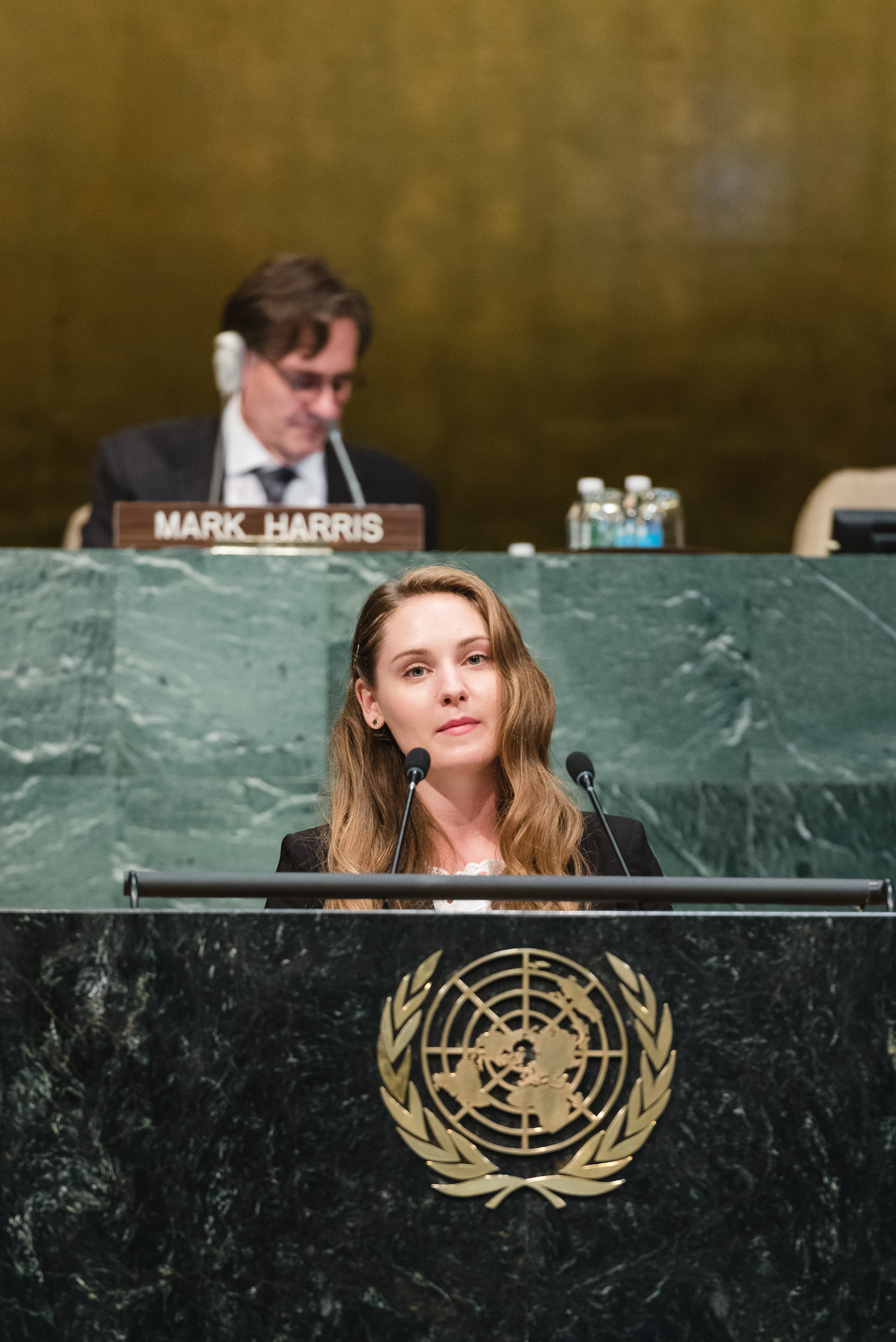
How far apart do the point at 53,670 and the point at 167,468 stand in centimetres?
106

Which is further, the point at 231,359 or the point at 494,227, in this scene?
the point at 494,227

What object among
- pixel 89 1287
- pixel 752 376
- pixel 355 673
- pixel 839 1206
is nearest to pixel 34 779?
pixel 355 673

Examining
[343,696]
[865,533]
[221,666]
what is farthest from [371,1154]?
[865,533]

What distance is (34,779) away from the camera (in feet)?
9.37

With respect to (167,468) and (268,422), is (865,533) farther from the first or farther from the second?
(167,468)

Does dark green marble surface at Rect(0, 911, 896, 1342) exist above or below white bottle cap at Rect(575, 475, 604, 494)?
below

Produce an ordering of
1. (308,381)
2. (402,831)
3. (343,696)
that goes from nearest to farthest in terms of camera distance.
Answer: (402,831), (343,696), (308,381)

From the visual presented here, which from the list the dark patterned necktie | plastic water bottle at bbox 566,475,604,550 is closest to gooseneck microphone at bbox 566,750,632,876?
Answer: plastic water bottle at bbox 566,475,604,550

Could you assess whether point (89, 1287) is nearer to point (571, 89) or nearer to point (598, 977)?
point (598, 977)

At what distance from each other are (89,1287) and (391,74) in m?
5.09

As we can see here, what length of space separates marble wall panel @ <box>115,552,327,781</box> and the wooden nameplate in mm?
49

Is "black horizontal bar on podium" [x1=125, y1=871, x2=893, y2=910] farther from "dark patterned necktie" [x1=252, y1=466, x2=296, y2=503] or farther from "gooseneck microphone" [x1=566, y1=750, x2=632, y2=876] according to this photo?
"dark patterned necktie" [x1=252, y1=466, x2=296, y2=503]

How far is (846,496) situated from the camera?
4.49 metres

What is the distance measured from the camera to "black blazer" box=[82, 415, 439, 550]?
3756 millimetres
